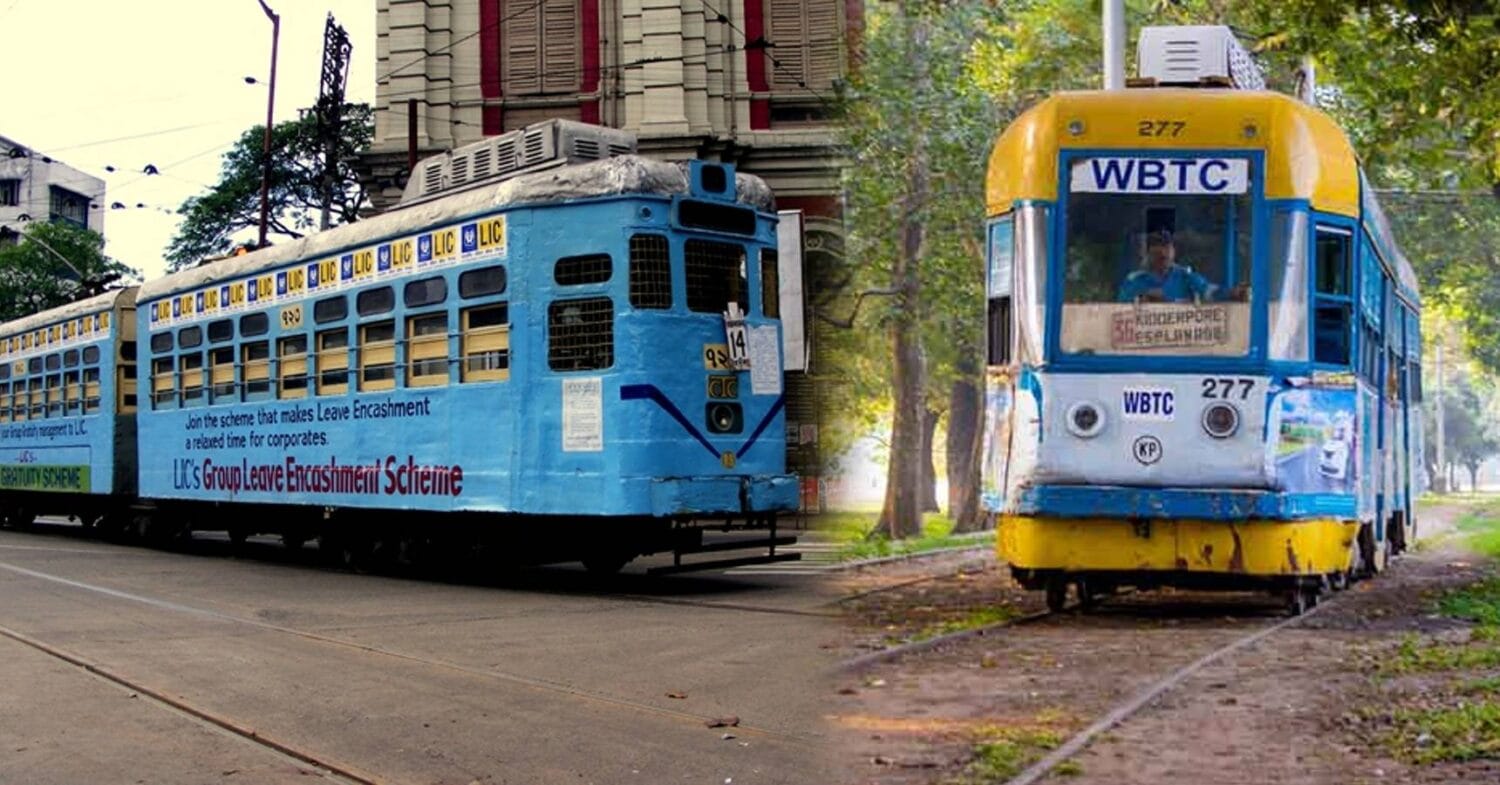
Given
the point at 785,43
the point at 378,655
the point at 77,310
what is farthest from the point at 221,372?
the point at 785,43

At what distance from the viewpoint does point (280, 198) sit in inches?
1416

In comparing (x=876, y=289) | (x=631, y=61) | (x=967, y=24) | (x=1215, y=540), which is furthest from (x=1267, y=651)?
(x=631, y=61)

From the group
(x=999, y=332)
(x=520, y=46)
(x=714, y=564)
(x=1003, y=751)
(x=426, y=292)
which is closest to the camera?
(x=1003, y=751)

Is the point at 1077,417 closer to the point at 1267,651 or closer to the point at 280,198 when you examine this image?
the point at 1267,651

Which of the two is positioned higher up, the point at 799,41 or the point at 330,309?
the point at 799,41

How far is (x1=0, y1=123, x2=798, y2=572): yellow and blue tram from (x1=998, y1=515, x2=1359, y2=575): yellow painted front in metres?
3.29

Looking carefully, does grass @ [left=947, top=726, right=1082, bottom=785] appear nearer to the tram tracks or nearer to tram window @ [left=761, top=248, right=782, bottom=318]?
the tram tracks

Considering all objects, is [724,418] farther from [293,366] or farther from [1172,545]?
[293,366]

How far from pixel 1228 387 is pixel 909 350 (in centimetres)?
1275

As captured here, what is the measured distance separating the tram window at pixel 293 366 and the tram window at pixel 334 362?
12.8 inches

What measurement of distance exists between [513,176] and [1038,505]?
17.8ft

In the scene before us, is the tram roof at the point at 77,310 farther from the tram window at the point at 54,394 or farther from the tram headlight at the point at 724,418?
the tram headlight at the point at 724,418

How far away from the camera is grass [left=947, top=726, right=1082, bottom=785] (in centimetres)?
596

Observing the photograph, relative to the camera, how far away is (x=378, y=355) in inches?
583
